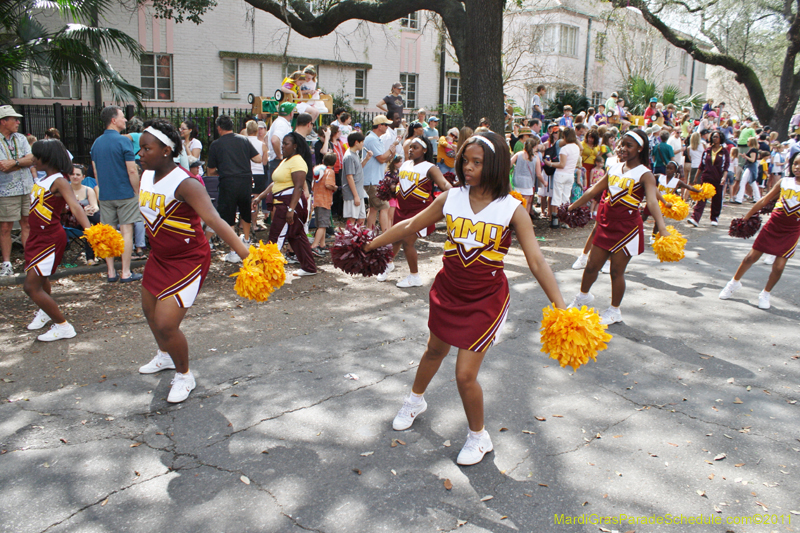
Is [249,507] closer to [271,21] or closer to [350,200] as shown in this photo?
[350,200]

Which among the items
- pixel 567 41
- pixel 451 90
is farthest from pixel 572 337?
pixel 567 41

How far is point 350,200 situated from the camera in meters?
9.95

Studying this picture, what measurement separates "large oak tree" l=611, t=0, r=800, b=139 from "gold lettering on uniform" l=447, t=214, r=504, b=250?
794 inches

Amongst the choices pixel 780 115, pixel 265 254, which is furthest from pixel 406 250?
pixel 780 115

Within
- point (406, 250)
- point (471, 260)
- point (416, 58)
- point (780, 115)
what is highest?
point (416, 58)

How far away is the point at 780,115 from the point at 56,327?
98.5 ft

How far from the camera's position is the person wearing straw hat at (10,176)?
24.2ft

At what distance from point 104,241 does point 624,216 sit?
5.12m

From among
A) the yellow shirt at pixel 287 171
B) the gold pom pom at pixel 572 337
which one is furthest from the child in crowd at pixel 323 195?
the gold pom pom at pixel 572 337

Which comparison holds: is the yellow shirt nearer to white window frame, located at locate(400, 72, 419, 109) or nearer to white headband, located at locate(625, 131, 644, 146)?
white headband, located at locate(625, 131, 644, 146)

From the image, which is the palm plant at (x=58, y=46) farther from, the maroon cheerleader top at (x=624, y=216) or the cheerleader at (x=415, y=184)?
the maroon cheerleader top at (x=624, y=216)

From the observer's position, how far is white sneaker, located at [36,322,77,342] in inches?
223

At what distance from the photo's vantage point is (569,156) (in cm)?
1212

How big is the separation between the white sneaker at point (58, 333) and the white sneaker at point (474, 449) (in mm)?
4069
